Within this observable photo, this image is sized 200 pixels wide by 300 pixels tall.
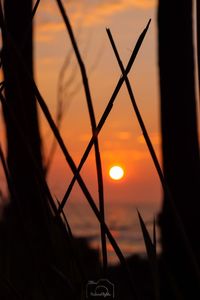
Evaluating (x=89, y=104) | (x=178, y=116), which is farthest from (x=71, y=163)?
(x=178, y=116)

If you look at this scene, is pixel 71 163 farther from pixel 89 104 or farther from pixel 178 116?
pixel 178 116

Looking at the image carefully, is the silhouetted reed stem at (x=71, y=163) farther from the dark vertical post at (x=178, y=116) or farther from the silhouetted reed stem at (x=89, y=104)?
the dark vertical post at (x=178, y=116)

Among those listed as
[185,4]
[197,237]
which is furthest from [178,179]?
[185,4]

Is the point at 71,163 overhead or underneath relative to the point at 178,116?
underneath

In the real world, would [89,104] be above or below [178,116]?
below

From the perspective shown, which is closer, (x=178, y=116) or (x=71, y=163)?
(x=71, y=163)
